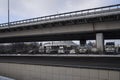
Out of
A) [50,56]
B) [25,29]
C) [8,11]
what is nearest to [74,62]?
[50,56]

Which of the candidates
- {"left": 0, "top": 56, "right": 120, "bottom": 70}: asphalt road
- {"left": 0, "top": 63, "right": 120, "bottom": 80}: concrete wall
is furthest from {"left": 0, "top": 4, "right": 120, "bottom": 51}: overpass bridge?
{"left": 0, "top": 63, "right": 120, "bottom": 80}: concrete wall

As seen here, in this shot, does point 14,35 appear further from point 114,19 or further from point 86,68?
point 86,68

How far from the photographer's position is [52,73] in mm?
17500

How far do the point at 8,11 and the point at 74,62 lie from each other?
26275 millimetres

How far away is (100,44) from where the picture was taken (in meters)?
27.7

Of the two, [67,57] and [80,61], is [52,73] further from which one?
[67,57]

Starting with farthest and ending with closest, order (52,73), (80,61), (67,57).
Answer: (67,57), (80,61), (52,73)

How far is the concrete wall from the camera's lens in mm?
14097

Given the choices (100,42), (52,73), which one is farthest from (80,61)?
(52,73)

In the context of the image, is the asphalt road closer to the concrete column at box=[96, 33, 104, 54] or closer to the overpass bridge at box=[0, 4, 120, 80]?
the overpass bridge at box=[0, 4, 120, 80]

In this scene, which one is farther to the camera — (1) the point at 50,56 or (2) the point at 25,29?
(2) the point at 25,29

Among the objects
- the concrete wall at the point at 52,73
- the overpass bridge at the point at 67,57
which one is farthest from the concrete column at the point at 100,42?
the concrete wall at the point at 52,73

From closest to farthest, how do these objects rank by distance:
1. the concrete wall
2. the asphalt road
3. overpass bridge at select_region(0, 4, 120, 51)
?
the concrete wall, the asphalt road, overpass bridge at select_region(0, 4, 120, 51)

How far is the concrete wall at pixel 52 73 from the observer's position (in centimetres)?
1410
